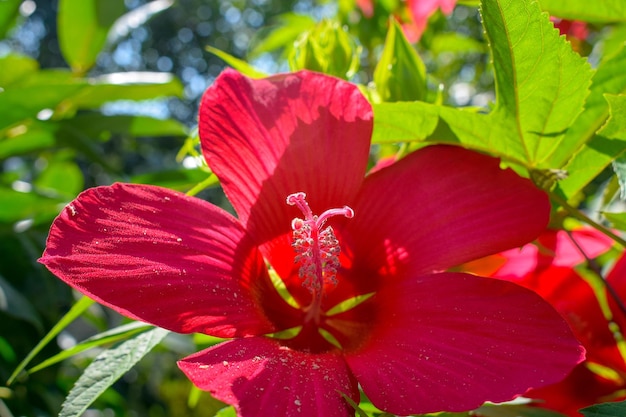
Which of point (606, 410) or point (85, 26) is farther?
point (85, 26)

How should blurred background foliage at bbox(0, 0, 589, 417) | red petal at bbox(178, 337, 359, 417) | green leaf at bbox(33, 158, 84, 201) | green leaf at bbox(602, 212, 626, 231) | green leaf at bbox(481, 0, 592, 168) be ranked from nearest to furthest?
red petal at bbox(178, 337, 359, 417), green leaf at bbox(481, 0, 592, 168), green leaf at bbox(602, 212, 626, 231), blurred background foliage at bbox(0, 0, 589, 417), green leaf at bbox(33, 158, 84, 201)

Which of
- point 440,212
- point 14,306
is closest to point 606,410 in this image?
point 440,212

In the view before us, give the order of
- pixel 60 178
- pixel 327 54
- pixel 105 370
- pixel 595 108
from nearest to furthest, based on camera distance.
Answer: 1. pixel 105 370
2. pixel 595 108
3. pixel 327 54
4. pixel 60 178

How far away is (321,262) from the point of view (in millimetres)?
636

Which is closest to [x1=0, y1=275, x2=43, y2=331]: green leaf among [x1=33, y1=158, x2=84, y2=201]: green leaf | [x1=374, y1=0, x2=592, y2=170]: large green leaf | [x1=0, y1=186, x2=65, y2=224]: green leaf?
[x1=0, y1=186, x2=65, y2=224]: green leaf

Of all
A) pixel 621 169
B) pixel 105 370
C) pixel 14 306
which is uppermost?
pixel 621 169

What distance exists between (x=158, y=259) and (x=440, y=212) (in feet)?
0.82

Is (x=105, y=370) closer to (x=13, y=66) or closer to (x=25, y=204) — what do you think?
(x=25, y=204)

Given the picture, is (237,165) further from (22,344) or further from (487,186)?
(22,344)

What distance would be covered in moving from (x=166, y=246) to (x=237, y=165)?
0.11 meters

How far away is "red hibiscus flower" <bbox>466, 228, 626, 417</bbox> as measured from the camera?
0.73m

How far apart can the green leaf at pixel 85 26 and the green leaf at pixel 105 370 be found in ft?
2.91

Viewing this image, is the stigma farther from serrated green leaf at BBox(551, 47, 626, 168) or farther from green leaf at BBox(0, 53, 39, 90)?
green leaf at BBox(0, 53, 39, 90)

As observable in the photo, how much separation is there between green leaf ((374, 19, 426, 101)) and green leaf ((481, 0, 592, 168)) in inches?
5.6
